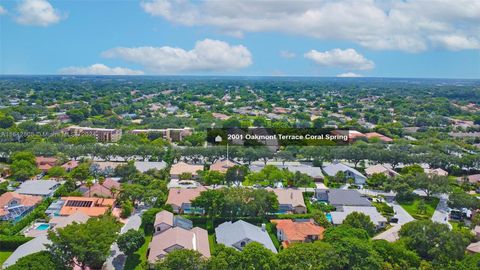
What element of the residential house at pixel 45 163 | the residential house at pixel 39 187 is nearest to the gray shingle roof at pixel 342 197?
the residential house at pixel 39 187

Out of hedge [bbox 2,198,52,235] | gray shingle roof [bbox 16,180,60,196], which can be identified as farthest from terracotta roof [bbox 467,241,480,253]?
gray shingle roof [bbox 16,180,60,196]

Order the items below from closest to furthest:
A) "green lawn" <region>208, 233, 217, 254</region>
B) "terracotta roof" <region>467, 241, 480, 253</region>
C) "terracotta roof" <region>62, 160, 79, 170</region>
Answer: "terracotta roof" <region>467, 241, 480, 253</region> < "green lawn" <region>208, 233, 217, 254</region> < "terracotta roof" <region>62, 160, 79, 170</region>

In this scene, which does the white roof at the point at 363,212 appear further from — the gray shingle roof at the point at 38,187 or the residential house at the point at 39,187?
the gray shingle roof at the point at 38,187

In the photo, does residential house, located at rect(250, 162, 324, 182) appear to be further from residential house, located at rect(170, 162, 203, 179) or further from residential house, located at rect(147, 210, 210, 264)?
residential house, located at rect(147, 210, 210, 264)

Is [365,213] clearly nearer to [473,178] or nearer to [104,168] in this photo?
[473,178]

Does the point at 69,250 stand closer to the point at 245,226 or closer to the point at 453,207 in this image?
the point at 245,226

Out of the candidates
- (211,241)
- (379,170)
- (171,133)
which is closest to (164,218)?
(211,241)
